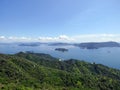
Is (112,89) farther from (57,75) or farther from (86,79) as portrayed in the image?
(57,75)

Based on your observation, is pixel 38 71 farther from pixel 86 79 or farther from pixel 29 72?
pixel 86 79

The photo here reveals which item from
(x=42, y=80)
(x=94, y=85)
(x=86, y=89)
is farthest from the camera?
(x=94, y=85)

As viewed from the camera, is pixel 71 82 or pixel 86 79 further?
pixel 86 79

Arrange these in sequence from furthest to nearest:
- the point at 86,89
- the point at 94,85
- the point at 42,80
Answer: the point at 94,85 → the point at 42,80 → the point at 86,89

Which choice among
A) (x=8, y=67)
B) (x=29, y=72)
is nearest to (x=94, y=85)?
(x=29, y=72)

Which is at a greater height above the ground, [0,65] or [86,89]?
[0,65]

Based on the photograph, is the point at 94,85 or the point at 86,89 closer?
the point at 86,89

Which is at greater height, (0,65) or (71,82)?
(0,65)

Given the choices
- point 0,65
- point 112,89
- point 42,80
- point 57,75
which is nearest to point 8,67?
point 0,65
